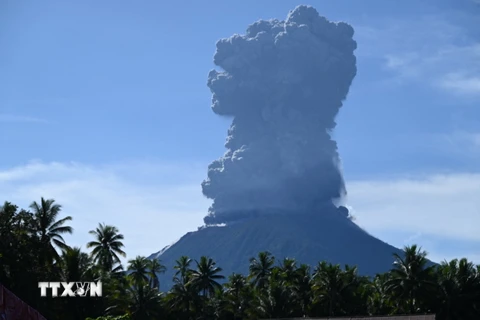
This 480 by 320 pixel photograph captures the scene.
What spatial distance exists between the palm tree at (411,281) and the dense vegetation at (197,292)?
0.11m

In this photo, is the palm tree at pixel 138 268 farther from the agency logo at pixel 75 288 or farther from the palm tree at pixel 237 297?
the agency logo at pixel 75 288

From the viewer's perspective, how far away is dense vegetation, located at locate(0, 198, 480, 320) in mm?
73875

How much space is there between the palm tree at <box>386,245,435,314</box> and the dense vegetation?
110mm

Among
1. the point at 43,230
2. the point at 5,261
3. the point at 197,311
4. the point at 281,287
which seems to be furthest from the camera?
the point at 197,311

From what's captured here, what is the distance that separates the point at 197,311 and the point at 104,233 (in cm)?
1607

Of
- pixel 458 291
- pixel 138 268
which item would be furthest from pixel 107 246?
pixel 458 291

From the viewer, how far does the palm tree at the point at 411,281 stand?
266ft

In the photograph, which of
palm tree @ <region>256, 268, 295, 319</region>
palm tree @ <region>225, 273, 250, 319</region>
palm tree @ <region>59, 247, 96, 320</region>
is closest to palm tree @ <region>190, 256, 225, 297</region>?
palm tree @ <region>225, 273, 250, 319</region>

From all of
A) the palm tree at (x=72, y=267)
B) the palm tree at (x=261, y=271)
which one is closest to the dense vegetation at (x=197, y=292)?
the palm tree at (x=72, y=267)

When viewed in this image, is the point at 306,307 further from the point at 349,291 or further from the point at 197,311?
the point at 197,311

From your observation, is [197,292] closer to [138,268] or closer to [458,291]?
[138,268]

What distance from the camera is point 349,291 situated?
86.9 meters

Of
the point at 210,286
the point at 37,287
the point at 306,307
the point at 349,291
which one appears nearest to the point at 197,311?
the point at 210,286

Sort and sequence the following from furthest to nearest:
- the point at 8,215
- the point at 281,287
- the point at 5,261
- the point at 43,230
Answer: the point at 281,287
the point at 43,230
the point at 8,215
the point at 5,261
